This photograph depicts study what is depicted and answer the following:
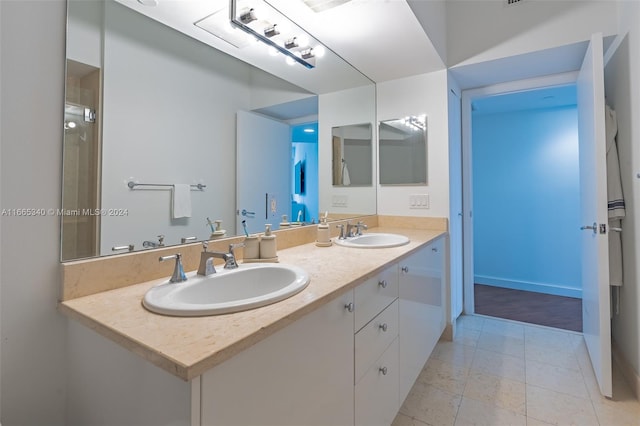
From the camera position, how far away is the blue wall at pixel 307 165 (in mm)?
1826

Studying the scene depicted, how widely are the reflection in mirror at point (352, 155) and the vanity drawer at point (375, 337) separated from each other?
1.15 metres

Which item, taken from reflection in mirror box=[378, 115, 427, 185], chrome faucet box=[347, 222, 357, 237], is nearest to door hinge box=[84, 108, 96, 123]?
chrome faucet box=[347, 222, 357, 237]

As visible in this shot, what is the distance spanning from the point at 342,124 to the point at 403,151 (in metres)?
0.53

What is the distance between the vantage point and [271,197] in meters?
1.63

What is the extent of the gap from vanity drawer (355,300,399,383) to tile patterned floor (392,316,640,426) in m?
0.53

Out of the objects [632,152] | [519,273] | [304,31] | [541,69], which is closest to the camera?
[632,152]

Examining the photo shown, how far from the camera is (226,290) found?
1.05 m

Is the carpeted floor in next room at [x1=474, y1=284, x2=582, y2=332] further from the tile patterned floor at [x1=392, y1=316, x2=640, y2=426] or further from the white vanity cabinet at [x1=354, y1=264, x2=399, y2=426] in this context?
the white vanity cabinet at [x1=354, y1=264, x2=399, y2=426]

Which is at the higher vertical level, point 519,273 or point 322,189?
point 322,189

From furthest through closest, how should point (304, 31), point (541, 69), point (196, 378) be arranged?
point (541, 69) → point (304, 31) → point (196, 378)

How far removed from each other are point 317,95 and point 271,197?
2.70 feet

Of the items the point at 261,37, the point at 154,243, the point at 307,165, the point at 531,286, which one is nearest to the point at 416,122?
the point at 307,165

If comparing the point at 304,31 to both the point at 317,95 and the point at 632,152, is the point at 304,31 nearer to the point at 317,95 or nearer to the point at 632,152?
the point at 317,95

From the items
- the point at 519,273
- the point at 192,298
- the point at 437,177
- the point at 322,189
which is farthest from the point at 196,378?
the point at 519,273
